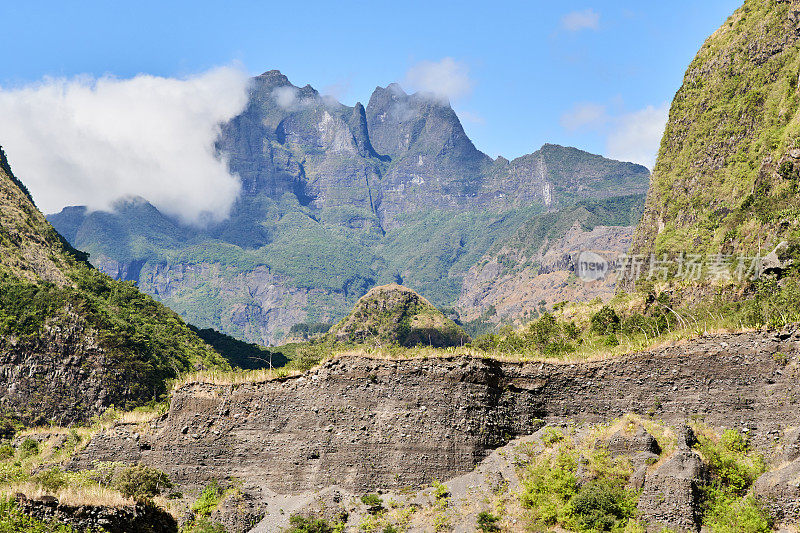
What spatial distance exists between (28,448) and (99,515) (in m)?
16.0

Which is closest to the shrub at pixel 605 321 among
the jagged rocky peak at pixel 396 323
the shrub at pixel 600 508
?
the shrub at pixel 600 508

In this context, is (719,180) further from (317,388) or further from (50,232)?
(50,232)

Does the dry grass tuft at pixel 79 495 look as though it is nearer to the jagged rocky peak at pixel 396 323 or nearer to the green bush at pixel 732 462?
the green bush at pixel 732 462

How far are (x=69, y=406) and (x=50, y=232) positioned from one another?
36399mm

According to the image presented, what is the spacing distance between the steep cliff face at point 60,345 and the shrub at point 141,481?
28651mm

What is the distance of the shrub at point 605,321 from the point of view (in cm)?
5362

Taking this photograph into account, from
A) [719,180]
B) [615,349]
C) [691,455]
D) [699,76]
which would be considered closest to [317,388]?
[615,349]

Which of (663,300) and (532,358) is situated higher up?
(663,300)

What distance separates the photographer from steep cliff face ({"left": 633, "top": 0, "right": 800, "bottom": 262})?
6281 centimetres

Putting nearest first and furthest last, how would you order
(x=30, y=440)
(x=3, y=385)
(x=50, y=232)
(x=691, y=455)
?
(x=691, y=455)
(x=30, y=440)
(x=3, y=385)
(x=50, y=232)

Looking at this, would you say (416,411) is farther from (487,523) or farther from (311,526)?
(311,526)

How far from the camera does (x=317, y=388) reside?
3259cm

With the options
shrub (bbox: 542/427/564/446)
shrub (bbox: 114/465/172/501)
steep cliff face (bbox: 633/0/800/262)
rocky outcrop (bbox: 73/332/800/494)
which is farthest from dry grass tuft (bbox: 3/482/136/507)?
steep cliff face (bbox: 633/0/800/262)

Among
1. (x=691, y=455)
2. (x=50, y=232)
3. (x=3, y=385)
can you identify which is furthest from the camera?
(x=50, y=232)
